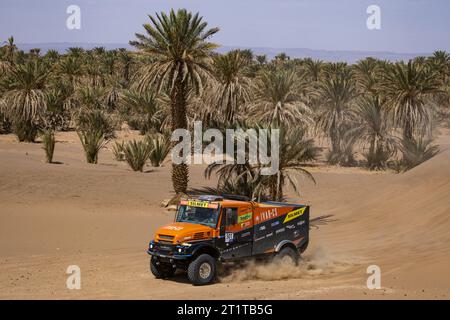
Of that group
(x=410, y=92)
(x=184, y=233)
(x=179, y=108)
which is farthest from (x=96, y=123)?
(x=184, y=233)


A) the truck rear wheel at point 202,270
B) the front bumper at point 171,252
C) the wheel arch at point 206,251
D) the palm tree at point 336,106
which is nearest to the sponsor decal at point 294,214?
the wheel arch at point 206,251

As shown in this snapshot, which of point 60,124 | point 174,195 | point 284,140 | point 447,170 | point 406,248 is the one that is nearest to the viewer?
point 406,248

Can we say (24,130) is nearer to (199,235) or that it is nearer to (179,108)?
(179,108)

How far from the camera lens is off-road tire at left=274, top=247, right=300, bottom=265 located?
54.1 feet

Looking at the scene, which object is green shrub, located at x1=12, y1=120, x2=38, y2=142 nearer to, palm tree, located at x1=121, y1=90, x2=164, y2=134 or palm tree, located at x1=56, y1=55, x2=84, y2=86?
palm tree, located at x1=121, y1=90, x2=164, y2=134

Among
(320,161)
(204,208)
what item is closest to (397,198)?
(204,208)

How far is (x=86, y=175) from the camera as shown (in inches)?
1159

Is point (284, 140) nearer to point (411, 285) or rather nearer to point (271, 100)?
point (411, 285)

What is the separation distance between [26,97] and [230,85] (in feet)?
54.5

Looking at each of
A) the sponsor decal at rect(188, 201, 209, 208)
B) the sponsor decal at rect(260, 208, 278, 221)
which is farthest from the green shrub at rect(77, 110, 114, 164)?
the sponsor decal at rect(260, 208, 278, 221)

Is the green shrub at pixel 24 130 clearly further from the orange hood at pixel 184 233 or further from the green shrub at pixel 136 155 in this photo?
the orange hood at pixel 184 233

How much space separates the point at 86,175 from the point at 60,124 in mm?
30217

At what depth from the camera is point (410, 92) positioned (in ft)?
137

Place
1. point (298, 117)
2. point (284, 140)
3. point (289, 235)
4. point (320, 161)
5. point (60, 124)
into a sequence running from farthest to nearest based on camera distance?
point (60, 124) → point (320, 161) → point (298, 117) → point (284, 140) → point (289, 235)
